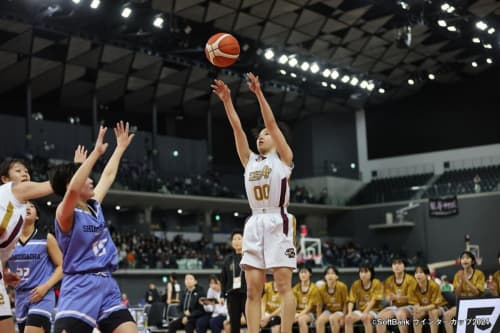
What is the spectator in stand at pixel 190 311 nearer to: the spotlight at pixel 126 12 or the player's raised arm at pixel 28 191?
the player's raised arm at pixel 28 191

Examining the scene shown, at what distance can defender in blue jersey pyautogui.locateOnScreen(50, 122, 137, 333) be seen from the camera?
4.57m

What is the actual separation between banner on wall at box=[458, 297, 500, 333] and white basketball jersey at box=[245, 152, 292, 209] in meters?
2.36

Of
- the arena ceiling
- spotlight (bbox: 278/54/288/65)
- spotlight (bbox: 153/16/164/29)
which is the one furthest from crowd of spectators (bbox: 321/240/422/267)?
spotlight (bbox: 153/16/164/29)

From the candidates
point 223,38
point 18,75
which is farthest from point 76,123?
point 223,38

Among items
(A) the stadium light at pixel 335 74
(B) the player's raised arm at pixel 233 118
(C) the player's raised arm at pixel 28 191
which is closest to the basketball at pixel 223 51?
(B) the player's raised arm at pixel 233 118

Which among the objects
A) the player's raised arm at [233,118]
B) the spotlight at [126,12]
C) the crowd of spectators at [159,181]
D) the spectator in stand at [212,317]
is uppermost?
the spotlight at [126,12]

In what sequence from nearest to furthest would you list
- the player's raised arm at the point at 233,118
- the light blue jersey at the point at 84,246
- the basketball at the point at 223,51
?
1. the light blue jersey at the point at 84,246
2. the player's raised arm at the point at 233,118
3. the basketball at the point at 223,51

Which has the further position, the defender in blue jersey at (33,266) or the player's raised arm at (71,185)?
the defender in blue jersey at (33,266)

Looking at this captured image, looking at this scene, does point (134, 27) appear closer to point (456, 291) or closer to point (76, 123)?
point (76, 123)

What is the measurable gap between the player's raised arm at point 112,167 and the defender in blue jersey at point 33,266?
48.6 inches

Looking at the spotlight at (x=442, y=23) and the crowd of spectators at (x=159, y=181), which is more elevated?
the spotlight at (x=442, y=23)

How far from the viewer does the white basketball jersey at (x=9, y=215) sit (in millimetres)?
4934

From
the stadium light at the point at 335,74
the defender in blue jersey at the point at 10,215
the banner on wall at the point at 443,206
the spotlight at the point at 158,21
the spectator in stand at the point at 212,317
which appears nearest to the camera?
the defender in blue jersey at the point at 10,215

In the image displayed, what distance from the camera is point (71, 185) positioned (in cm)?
450
